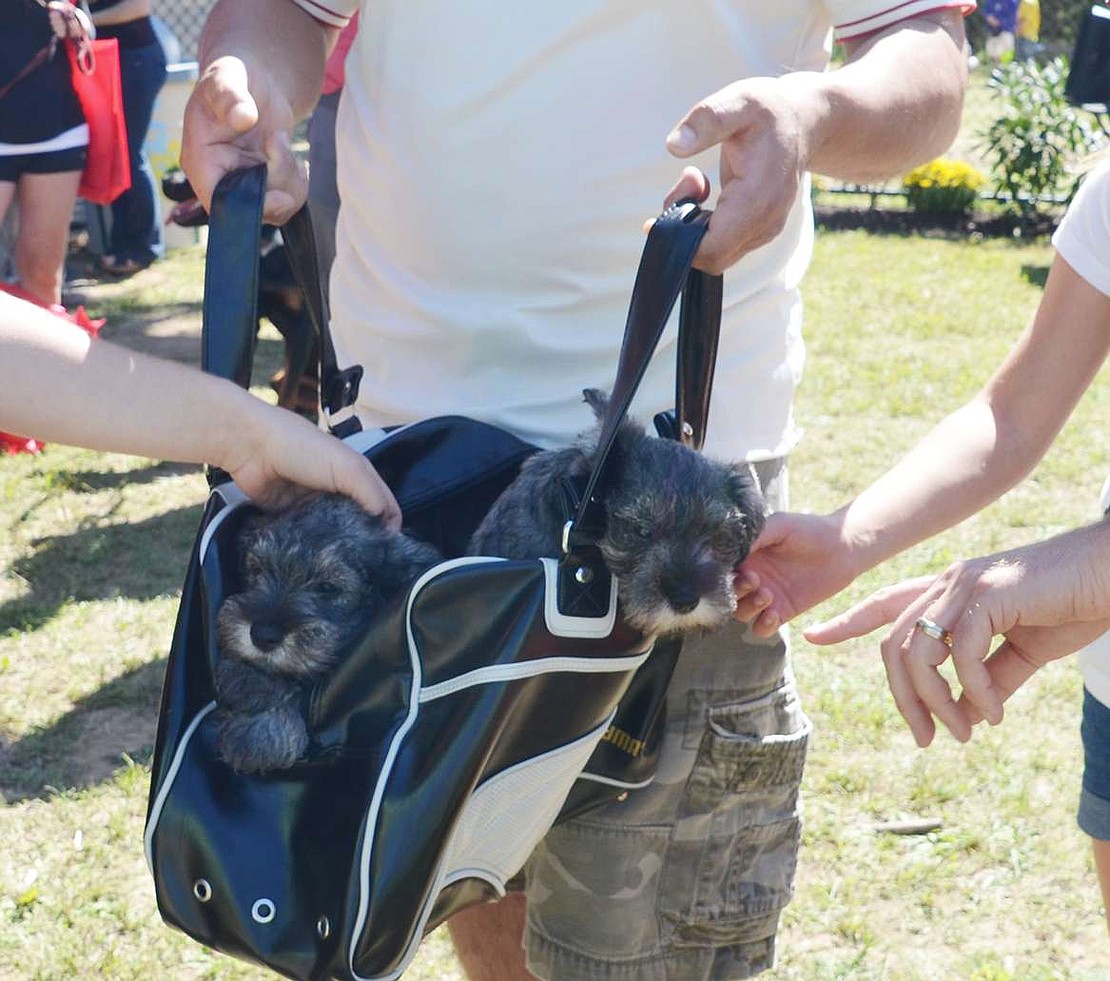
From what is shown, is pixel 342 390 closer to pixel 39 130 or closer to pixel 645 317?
pixel 645 317

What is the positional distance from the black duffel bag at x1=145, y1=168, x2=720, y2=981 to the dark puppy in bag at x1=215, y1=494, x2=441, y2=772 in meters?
0.04

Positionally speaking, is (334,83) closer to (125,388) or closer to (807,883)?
(807,883)

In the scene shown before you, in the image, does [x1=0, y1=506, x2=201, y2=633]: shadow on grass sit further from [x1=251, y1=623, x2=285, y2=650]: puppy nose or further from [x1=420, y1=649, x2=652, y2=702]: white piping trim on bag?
[x1=420, y1=649, x2=652, y2=702]: white piping trim on bag

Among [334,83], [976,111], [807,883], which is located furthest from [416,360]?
[976,111]

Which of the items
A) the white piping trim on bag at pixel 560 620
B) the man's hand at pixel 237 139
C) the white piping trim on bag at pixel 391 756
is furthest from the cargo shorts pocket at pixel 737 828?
the man's hand at pixel 237 139

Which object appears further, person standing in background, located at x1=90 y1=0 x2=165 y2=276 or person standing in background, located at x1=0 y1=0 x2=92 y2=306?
person standing in background, located at x1=90 y1=0 x2=165 y2=276

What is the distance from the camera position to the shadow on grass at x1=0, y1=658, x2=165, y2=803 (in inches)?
180

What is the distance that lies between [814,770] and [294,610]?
3271 mm

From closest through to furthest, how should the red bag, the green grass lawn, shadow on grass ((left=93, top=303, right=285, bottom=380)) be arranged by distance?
1. the green grass lawn
2. the red bag
3. shadow on grass ((left=93, top=303, right=285, bottom=380))

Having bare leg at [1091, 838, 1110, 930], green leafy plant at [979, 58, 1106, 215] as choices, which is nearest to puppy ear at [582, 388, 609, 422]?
bare leg at [1091, 838, 1110, 930]

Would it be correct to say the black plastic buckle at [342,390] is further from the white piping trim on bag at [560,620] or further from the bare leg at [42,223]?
the bare leg at [42,223]

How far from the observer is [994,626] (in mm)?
1946

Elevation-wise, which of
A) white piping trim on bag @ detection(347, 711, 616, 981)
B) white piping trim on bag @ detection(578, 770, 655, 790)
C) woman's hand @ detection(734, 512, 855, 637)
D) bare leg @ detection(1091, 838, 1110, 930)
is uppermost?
woman's hand @ detection(734, 512, 855, 637)

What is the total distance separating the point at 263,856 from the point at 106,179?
648 cm
